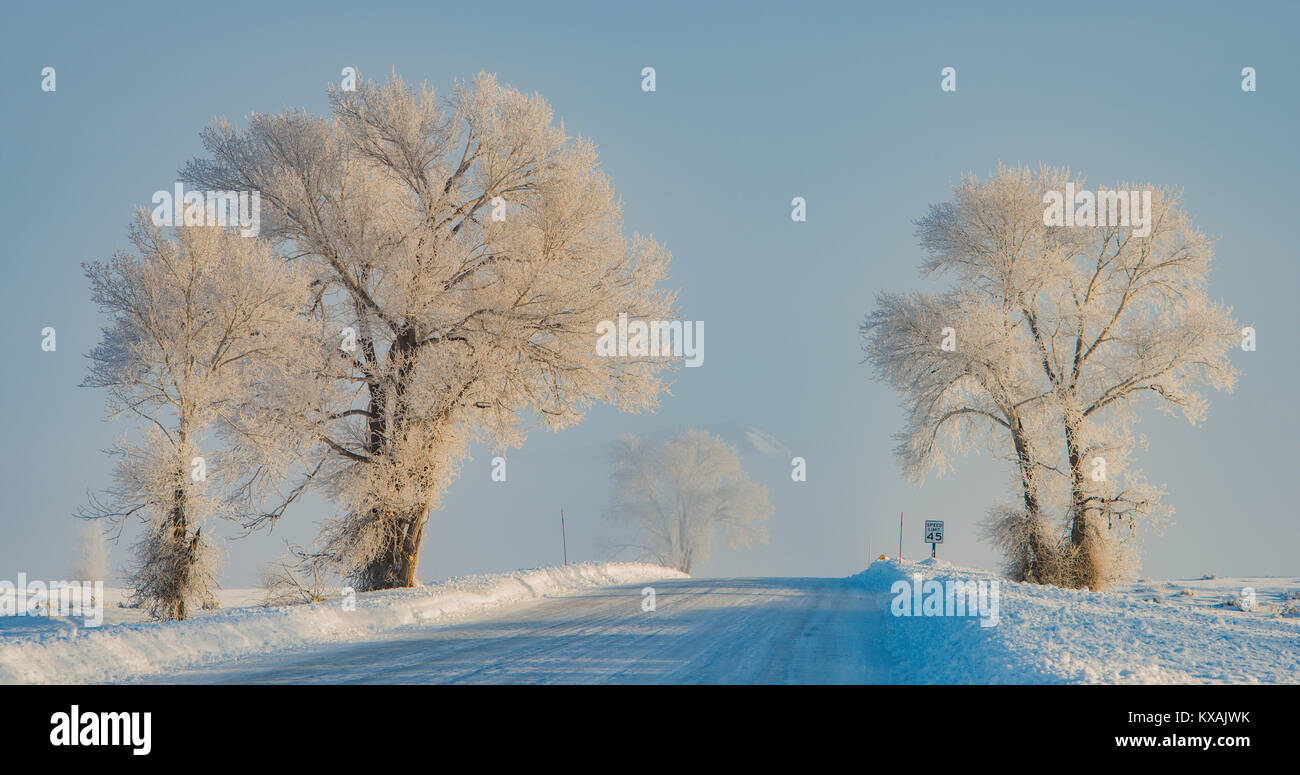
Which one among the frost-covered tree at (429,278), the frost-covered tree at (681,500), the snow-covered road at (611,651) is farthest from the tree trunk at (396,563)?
the frost-covered tree at (681,500)

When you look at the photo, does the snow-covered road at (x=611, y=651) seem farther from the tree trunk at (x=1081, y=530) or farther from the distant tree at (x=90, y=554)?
the distant tree at (x=90, y=554)

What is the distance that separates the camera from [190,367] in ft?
62.5

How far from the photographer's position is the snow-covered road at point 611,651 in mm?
7938

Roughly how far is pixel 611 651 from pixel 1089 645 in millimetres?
5058

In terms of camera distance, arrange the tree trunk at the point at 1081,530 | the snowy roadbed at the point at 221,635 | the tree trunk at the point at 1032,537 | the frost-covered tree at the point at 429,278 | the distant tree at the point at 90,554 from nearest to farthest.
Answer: the snowy roadbed at the point at 221,635 < the frost-covered tree at the point at 429,278 < the tree trunk at the point at 1081,530 < the tree trunk at the point at 1032,537 < the distant tree at the point at 90,554

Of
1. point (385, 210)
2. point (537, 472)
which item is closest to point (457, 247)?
point (385, 210)

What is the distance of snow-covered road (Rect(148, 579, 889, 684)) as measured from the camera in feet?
26.0

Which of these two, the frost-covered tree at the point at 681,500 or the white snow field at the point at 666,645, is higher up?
the white snow field at the point at 666,645

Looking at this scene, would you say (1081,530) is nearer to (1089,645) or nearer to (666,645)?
(1089,645)

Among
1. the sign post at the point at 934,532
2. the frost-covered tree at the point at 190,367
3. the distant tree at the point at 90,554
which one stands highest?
the frost-covered tree at the point at 190,367

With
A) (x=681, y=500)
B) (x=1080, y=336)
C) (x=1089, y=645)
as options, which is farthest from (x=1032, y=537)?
(x=681, y=500)

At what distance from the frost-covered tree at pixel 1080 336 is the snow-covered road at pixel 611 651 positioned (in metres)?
12.6

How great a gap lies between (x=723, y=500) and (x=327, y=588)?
153 ft
